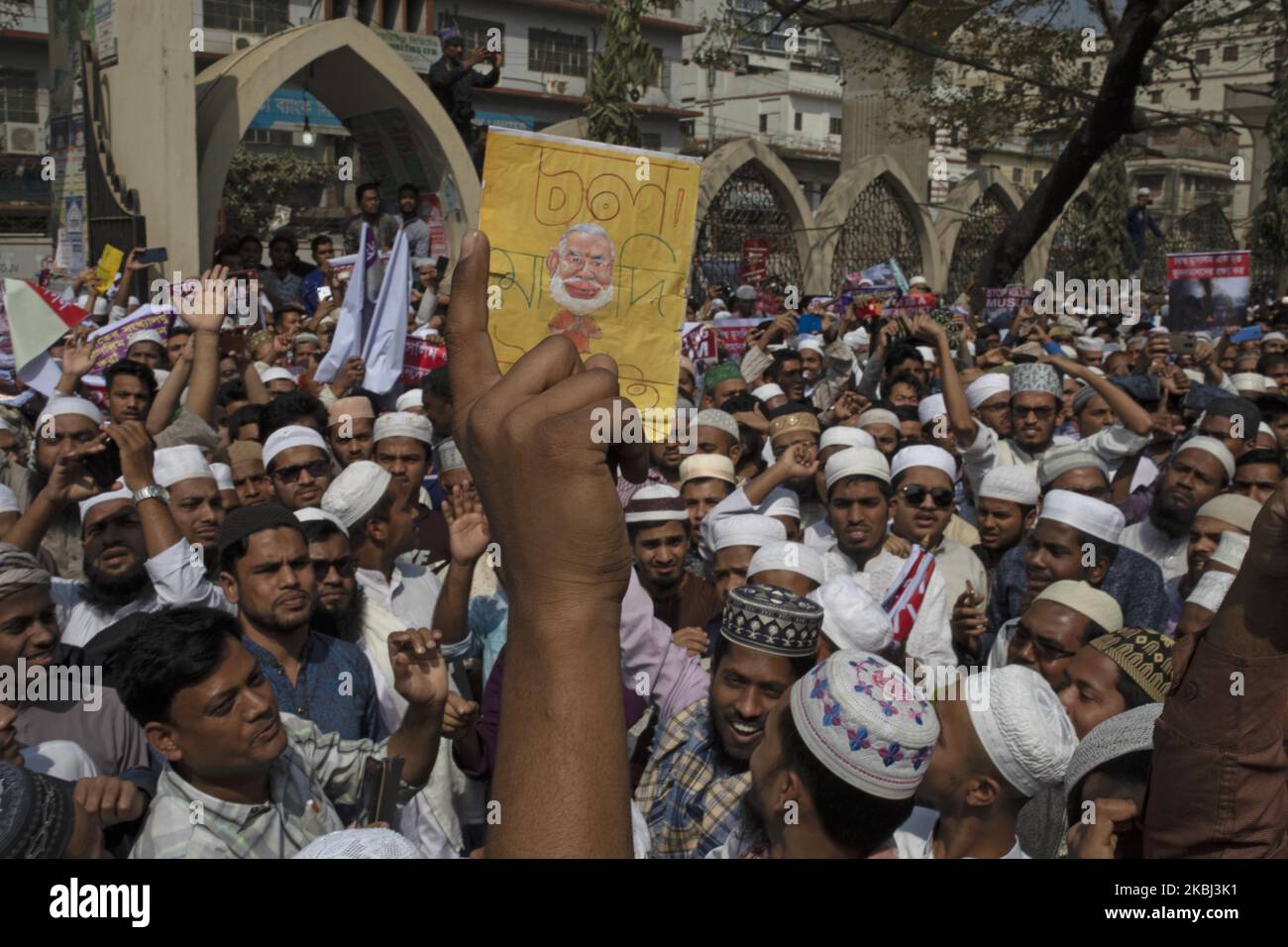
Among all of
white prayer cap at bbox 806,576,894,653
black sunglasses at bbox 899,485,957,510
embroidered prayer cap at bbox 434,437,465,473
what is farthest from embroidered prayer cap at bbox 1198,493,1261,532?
embroidered prayer cap at bbox 434,437,465,473

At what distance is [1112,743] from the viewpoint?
2.15 m

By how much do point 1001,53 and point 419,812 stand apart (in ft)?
49.4

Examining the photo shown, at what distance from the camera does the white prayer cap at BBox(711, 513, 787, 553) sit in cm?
453

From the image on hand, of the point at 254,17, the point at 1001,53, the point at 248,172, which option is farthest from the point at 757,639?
the point at 254,17

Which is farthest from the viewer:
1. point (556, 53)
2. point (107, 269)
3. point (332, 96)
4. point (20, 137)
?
point (556, 53)

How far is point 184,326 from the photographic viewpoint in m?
7.88

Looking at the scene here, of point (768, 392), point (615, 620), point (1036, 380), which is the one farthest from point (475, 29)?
point (615, 620)

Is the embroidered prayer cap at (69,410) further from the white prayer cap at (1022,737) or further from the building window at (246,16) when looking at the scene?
the building window at (246,16)

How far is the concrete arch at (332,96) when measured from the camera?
37.6ft

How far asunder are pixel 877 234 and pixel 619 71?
7.45 m

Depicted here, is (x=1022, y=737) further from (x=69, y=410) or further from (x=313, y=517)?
(x=69, y=410)

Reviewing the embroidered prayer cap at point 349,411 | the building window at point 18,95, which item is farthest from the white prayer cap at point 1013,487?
the building window at point 18,95

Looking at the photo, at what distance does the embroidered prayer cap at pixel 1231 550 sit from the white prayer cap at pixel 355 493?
2.88 meters

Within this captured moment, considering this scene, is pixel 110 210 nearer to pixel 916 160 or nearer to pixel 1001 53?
pixel 1001 53
